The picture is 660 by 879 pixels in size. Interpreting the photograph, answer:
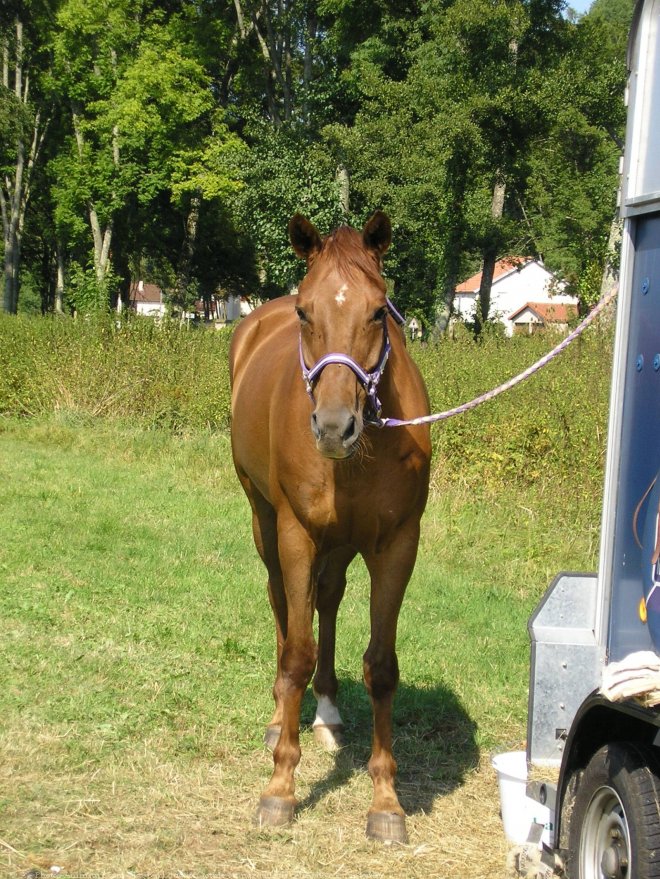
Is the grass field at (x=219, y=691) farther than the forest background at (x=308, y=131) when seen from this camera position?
No

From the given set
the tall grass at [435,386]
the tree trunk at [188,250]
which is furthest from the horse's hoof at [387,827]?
the tree trunk at [188,250]

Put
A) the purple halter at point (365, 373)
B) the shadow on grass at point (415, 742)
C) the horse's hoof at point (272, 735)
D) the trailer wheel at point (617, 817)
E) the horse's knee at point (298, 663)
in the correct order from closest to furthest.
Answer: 1. the trailer wheel at point (617, 817)
2. the purple halter at point (365, 373)
3. the horse's knee at point (298, 663)
4. the shadow on grass at point (415, 742)
5. the horse's hoof at point (272, 735)

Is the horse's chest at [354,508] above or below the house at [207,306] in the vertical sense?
below

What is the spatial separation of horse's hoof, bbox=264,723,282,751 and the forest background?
58.7ft

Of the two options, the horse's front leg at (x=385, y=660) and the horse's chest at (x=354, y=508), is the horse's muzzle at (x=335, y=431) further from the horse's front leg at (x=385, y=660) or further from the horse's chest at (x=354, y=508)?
the horse's front leg at (x=385, y=660)

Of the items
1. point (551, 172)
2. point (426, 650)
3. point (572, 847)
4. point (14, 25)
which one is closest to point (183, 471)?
point (426, 650)

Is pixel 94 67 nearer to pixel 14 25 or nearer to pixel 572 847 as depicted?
pixel 14 25

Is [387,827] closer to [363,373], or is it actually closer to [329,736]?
[329,736]

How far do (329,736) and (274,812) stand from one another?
3.09ft

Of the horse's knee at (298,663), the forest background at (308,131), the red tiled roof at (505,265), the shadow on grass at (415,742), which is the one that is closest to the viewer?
the horse's knee at (298,663)

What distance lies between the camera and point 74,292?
23375 mm

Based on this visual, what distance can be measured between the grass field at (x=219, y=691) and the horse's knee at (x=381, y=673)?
1.73 feet

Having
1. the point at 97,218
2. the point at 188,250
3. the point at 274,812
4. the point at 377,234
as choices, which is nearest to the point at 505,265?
the point at 188,250

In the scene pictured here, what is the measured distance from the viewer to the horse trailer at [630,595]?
8.61 ft
